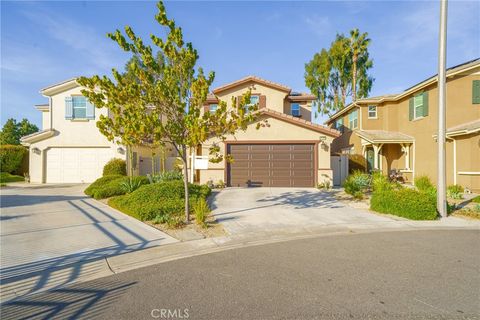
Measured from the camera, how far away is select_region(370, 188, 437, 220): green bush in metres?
8.68

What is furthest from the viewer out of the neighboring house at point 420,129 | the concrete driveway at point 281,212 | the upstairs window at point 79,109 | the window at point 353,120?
the window at point 353,120

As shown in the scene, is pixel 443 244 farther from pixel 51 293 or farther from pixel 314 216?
pixel 51 293

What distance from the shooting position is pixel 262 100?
19.9m

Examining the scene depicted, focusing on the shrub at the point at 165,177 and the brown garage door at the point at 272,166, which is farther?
the brown garage door at the point at 272,166

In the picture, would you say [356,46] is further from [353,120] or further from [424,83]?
[424,83]

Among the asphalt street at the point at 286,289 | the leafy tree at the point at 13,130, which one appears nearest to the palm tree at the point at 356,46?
the asphalt street at the point at 286,289

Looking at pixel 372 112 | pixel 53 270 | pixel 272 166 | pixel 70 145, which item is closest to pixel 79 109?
pixel 70 145

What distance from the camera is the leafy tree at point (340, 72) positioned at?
104 feet

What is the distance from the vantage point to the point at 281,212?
9.62 metres

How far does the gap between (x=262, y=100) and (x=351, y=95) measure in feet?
61.5

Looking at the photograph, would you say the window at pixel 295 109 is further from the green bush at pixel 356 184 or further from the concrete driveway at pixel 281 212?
the concrete driveway at pixel 281 212

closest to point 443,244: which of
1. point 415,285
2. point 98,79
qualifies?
point 415,285

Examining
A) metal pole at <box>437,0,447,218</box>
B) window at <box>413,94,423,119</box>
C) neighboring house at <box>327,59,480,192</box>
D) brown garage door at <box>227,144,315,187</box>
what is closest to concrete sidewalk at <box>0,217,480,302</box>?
metal pole at <box>437,0,447,218</box>

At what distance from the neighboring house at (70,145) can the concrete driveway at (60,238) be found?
8.81 metres
